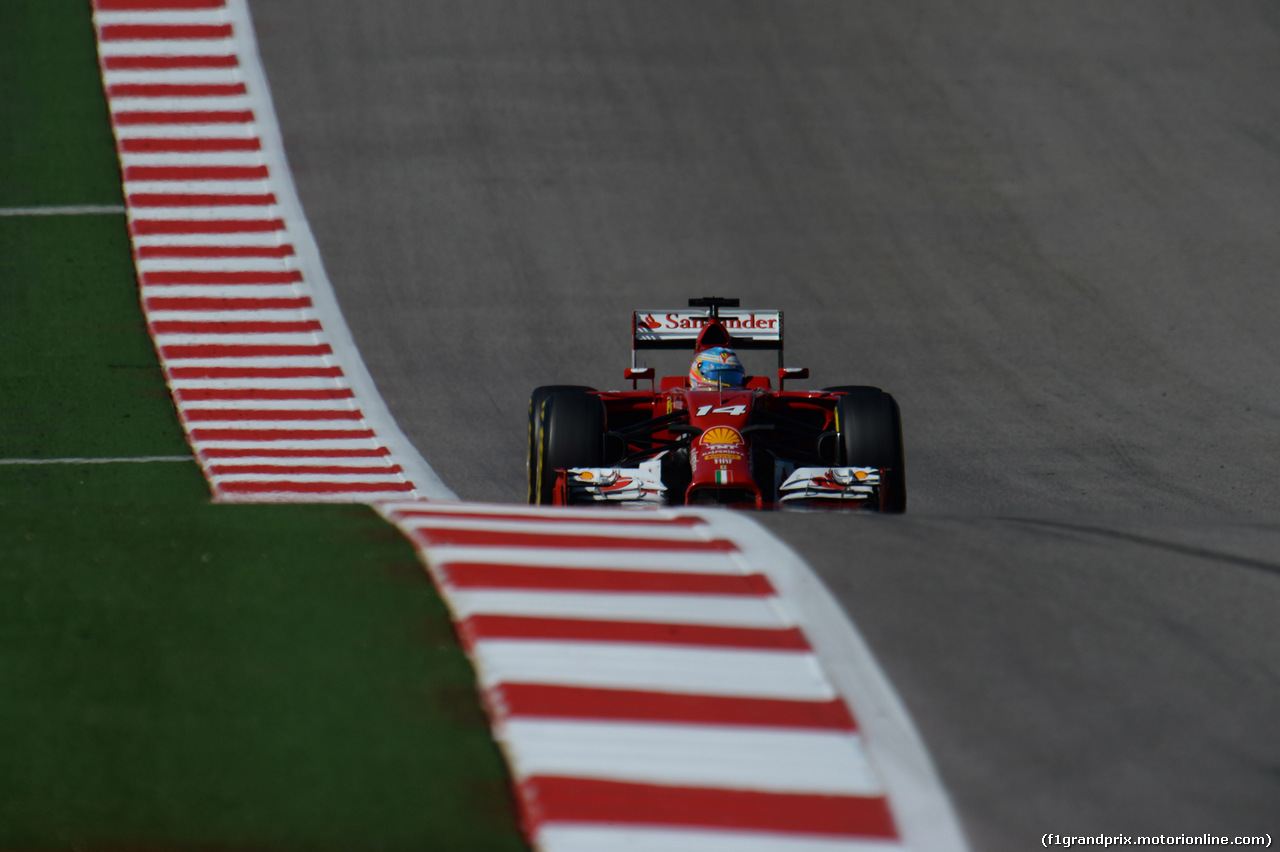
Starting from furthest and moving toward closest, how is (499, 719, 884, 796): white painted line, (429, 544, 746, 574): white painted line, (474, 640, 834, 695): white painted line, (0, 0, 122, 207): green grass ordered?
(0, 0, 122, 207): green grass
(429, 544, 746, 574): white painted line
(474, 640, 834, 695): white painted line
(499, 719, 884, 796): white painted line

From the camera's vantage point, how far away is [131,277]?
13.6 metres

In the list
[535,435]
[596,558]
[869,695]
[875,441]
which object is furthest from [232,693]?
[875,441]

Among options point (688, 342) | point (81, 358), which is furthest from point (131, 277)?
point (688, 342)

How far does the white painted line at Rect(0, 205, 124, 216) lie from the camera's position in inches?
577

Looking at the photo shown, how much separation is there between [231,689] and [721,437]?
4.09m

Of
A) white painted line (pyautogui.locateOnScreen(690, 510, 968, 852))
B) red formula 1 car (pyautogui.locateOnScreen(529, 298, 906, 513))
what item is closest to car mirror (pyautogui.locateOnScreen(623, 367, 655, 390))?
red formula 1 car (pyautogui.locateOnScreen(529, 298, 906, 513))

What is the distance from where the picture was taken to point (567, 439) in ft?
28.0

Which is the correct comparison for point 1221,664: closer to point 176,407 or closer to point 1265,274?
point 176,407

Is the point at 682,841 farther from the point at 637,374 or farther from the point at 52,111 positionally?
the point at 52,111

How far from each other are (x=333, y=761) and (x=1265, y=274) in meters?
12.4

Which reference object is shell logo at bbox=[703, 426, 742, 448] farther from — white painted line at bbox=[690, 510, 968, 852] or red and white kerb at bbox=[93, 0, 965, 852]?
white painted line at bbox=[690, 510, 968, 852]

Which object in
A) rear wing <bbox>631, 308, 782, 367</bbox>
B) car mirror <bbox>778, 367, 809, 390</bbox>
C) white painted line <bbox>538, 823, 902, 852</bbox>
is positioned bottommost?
white painted line <bbox>538, 823, 902, 852</bbox>

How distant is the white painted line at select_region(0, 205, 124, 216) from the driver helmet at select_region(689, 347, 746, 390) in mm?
7922

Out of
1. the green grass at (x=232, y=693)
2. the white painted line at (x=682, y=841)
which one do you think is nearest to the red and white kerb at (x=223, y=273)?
the green grass at (x=232, y=693)
